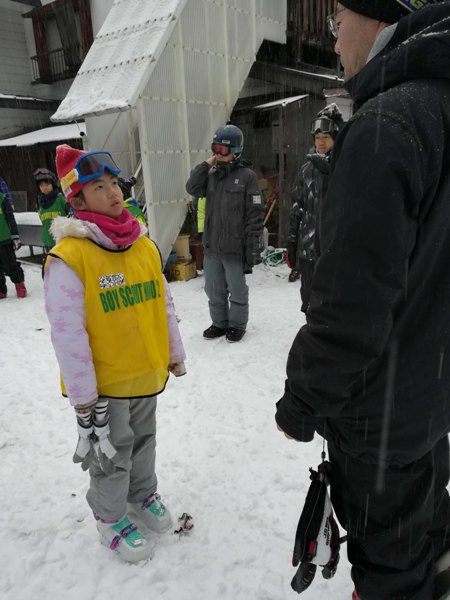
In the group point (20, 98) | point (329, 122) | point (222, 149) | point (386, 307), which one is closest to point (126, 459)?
point (386, 307)

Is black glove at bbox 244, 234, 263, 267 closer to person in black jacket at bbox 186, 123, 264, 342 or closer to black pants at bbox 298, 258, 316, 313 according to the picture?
person in black jacket at bbox 186, 123, 264, 342

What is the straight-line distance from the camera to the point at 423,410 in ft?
4.31

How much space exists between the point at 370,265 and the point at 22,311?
6.69m

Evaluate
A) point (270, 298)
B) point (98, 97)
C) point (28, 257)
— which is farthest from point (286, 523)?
point (28, 257)

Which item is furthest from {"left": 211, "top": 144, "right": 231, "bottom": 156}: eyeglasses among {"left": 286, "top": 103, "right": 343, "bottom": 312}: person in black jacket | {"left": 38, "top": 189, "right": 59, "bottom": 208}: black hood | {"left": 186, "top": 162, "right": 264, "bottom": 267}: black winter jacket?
{"left": 38, "top": 189, "right": 59, "bottom": 208}: black hood

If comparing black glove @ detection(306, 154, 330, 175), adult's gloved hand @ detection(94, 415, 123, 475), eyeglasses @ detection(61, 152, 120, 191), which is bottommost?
adult's gloved hand @ detection(94, 415, 123, 475)

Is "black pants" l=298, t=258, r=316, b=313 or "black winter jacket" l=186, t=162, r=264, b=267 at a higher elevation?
"black winter jacket" l=186, t=162, r=264, b=267

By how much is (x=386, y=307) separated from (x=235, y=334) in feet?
13.4

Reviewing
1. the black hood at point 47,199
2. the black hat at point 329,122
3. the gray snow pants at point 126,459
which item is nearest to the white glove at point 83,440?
the gray snow pants at point 126,459

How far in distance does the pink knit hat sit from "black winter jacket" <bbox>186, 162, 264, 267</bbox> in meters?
2.88

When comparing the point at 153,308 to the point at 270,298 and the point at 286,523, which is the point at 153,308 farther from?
the point at 270,298

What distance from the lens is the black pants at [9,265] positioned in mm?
7074

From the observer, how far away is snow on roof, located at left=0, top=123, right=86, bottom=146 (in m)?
12.5

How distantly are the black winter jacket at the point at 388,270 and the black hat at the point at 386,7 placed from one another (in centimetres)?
7
